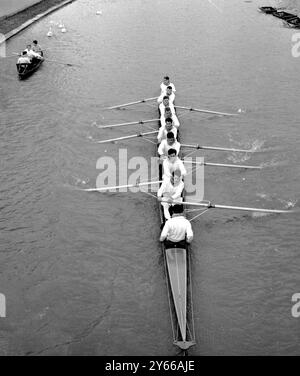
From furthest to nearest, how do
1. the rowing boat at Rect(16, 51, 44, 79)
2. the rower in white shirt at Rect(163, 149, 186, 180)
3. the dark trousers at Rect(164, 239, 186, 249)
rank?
the rowing boat at Rect(16, 51, 44, 79) < the rower in white shirt at Rect(163, 149, 186, 180) < the dark trousers at Rect(164, 239, 186, 249)

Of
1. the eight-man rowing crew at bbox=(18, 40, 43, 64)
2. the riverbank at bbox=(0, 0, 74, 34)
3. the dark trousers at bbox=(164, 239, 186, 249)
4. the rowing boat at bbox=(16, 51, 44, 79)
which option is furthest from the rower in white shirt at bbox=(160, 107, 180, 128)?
the riverbank at bbox=(0, 0, 74, 34)

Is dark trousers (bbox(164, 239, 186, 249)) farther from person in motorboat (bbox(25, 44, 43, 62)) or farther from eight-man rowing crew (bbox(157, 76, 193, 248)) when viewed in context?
person in motorboat (bbox(25, 44, 43, 62))

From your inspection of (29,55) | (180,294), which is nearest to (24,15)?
(29,55)

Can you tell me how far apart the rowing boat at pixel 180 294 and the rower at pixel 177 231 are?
0.57 ft

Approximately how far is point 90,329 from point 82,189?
6.15 metres

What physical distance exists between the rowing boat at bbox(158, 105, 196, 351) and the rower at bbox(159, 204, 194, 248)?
17cm

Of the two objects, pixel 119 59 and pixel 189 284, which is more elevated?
pixel 119 59

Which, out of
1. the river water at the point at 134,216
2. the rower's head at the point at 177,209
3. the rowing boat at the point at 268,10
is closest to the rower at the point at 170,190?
the river water at the point at 134,216

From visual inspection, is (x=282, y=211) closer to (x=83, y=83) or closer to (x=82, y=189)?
(x=82, y=189)

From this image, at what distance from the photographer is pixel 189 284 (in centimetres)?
1084

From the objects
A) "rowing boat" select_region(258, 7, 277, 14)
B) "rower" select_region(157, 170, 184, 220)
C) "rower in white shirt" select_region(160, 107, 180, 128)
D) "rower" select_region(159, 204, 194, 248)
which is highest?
"rowing boat" select_region(258, 7, 277, 14)

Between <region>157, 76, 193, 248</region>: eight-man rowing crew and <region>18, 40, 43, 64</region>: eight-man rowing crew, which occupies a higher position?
<region>18, 40, 43, 64</region>: eight-man rowing crew

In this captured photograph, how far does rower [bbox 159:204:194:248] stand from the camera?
36.1 feet

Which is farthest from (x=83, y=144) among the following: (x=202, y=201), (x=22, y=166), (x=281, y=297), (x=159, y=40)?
(x=159, y=40)
